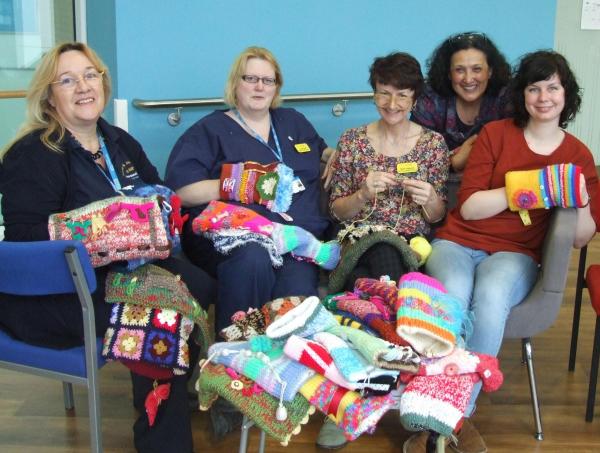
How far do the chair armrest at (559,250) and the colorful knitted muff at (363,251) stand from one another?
0.45m

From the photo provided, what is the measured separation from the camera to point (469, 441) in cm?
246

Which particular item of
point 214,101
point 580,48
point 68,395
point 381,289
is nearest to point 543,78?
point 381,289

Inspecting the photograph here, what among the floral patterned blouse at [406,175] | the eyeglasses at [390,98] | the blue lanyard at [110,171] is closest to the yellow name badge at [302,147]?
the floral patterned blouse at [406,175]

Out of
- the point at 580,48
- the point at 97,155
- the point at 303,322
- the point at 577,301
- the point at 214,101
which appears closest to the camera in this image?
the point at 303,322

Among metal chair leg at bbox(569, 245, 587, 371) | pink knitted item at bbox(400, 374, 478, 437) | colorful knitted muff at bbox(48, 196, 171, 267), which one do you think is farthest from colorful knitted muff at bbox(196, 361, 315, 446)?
metal chair leg at bbox(569, 245, 587, 371)

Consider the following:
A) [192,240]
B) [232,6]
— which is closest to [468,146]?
[192,240]

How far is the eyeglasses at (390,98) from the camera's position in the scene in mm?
2758

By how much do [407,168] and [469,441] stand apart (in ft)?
3.41

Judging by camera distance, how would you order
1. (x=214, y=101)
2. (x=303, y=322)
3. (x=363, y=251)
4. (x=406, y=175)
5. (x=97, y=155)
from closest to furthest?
(x=303, y=322), (x=97, y=155), (x=363, y=251), (x=406, y=175), (x=214, y=101)

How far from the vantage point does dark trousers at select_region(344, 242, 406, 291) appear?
8.42 feet

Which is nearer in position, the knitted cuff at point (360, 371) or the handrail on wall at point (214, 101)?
the knitted cuff at point (360, 371)

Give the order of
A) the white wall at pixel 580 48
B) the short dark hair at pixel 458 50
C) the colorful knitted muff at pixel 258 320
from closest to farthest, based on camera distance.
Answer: the colorful knitted muff at pixel 258 320
the short dark hair at pixel 458 50
the white wall at pixel 580 48

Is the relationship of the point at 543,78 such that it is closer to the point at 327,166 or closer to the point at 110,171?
the point at 327,166

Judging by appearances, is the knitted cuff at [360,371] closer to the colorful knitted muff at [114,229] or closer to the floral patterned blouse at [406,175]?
the colorful knitted muff at [114,229]
